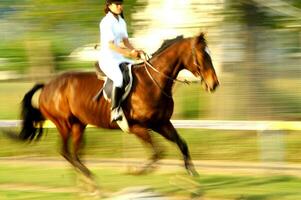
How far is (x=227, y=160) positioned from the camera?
42.5 feet

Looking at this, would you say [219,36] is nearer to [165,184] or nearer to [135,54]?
[165,184]

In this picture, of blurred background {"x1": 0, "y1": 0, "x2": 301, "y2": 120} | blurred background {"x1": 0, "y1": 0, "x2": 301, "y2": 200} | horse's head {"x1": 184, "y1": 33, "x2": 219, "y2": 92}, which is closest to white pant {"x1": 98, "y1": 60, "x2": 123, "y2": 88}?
horse's head {"x1": 184, "y1": 33, "x2": 219, "y2": 92}

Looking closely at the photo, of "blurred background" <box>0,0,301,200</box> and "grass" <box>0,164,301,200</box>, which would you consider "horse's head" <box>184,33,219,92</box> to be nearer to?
"grass" <box>0,164,301,200</box>

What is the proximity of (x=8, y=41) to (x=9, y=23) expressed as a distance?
2213 millimetres

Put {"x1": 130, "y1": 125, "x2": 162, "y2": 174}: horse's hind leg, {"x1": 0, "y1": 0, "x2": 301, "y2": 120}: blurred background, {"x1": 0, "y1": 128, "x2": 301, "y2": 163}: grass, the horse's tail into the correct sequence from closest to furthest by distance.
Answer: {"x1": 130, "y1": 125, "x2": 162, "y2": 174}: horse's hind leg
the horse's tail
{"x1": 0, "y1": 128, "x2": 301, "y2": 163}: grass
{"x1": 0, "y1": 0, "x2": 301, "y2": 120}: blurred background

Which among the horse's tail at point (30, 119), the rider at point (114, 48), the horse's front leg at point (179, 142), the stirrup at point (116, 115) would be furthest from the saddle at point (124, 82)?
the horse's tail at point (30, 119)

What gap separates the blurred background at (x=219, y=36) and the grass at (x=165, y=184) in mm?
2821

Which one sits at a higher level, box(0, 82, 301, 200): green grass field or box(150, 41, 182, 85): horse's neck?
box(150, 41, 182, 85): horse's neck

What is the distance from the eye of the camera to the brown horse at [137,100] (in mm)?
9086

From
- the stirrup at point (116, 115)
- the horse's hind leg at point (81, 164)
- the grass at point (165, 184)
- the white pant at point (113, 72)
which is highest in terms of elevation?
the white pant at point (113, 72)

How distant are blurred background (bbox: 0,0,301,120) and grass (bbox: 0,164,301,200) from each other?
282 centimetres

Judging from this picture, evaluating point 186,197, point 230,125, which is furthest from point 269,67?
point 186,197

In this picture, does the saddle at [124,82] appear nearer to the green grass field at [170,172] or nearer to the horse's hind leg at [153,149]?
the horse's hind leg at [153,149]

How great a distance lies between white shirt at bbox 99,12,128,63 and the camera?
9.35 m
